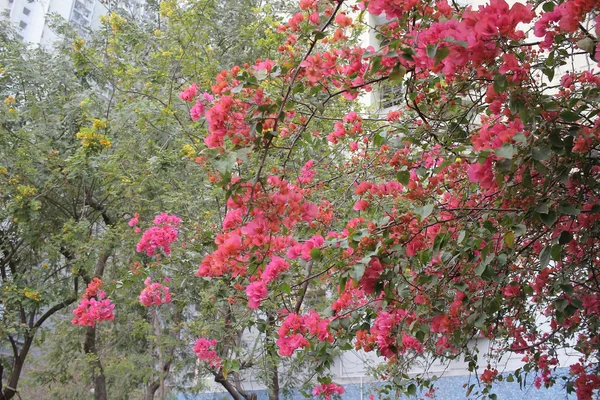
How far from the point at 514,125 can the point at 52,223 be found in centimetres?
436

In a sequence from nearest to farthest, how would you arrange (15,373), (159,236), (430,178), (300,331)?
(300,331) < (430,178) < (159,236) < (15,373)

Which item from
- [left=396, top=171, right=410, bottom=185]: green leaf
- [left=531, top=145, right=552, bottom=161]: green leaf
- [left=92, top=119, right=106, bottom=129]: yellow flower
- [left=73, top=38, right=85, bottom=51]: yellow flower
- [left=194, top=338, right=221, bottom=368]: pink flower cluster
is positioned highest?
[left=73, top=38, right=85, bottom=51]: yellow flower

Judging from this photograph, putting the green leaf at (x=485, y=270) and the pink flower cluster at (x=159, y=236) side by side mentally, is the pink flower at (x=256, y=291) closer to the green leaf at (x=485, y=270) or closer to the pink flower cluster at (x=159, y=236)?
the green leaf at (x=485, y=270)

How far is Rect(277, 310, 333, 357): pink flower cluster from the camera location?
1790 mm

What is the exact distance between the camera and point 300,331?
1854 mm

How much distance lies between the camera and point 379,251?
1569 millimetres

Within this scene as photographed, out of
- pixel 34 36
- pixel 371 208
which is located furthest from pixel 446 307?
pixel 34 36

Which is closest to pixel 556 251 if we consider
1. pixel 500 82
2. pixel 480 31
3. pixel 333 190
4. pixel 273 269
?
pixel 500 82

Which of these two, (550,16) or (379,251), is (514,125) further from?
(379,251)

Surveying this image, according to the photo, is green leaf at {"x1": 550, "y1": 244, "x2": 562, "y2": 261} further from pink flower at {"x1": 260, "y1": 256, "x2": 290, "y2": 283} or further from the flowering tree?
pink flower at {"x1": 260, "y1": 256, "x2": 290, "y2": 283}

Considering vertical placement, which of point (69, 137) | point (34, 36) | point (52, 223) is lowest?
point (52, 223)

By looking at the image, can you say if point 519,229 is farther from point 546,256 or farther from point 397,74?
point 397,74

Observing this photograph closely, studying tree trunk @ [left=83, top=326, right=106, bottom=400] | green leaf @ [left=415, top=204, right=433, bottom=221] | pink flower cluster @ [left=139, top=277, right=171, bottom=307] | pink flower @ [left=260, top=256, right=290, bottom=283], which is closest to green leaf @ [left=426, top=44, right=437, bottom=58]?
green leaf @ [left=415, top=204, right=433, bottom=221]

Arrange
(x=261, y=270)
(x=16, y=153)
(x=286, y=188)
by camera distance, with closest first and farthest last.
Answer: (x=286, y=188), (x=261, y=270), (x=16, y=153)
